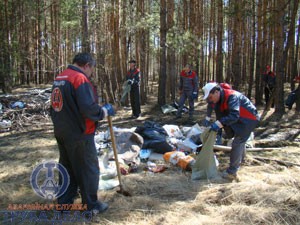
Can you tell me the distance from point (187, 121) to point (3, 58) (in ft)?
29.8

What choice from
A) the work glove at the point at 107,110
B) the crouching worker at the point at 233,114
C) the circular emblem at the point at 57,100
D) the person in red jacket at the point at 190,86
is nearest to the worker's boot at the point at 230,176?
the crouching worker at the point at 233,114

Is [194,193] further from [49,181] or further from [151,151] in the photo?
[49,181]

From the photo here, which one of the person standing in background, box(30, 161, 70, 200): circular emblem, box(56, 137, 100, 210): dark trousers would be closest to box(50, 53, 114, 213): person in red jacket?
box(56, 137, 100, 210): dark trousers

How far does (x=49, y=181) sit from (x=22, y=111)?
5475mm

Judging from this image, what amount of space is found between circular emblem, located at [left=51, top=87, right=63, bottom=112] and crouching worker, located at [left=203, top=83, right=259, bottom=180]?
78.7 inches

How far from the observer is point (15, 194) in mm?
4070

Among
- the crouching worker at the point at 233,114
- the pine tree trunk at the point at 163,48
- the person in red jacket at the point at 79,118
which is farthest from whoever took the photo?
the pine tree trunk at the point at 163,48

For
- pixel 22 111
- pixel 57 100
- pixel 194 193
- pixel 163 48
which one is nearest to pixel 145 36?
pixel 163 48

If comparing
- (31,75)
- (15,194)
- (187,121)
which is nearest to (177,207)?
(15,194)

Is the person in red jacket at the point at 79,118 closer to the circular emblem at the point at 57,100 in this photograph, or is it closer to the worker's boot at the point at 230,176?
the circular emblem at the point at 57,100

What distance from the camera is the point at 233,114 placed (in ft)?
13.6

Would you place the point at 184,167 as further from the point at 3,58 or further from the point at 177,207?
the point at 3,58

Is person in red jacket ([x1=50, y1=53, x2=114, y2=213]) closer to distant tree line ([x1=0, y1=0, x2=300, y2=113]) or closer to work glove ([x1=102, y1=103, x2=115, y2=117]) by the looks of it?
work glove ([x1=102, y1=103, x2=115, y2=117])

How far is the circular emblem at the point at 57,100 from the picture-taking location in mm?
3079
